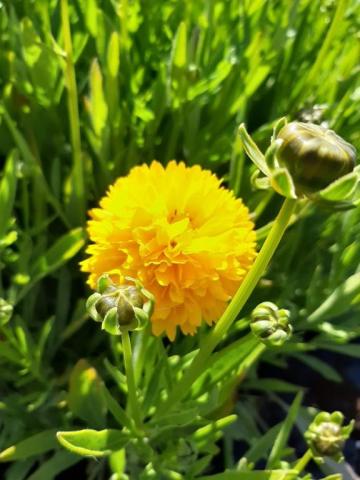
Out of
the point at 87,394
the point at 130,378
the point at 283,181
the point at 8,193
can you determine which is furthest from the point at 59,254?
the point at 283,181

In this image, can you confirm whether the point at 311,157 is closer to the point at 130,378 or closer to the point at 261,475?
the point at 130,378

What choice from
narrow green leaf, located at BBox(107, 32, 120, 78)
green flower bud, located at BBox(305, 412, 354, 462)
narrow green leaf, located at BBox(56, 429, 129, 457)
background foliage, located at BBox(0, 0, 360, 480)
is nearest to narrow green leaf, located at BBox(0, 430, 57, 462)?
background foliage, located at BBox(0, 0, 360, 480)

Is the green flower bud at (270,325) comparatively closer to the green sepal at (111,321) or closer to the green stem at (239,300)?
the green stem at (239,300)

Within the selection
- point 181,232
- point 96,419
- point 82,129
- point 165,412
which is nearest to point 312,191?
point 181,232

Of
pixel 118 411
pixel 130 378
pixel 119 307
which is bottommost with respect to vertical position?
pixel 118 411

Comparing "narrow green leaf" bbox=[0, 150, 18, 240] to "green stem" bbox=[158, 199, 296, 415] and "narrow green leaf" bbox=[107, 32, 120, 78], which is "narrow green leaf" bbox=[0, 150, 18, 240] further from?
"green stem" bbox=[158, 199, 296, 415]

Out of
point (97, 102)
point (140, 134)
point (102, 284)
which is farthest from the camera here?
point (140, 134)
